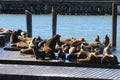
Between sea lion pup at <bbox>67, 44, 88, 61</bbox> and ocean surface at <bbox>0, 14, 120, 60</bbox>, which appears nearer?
sea lion pup at <bbox>67, 44, 88, 61</bbox>

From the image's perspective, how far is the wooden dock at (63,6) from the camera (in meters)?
86.6

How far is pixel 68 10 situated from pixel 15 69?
237 ft

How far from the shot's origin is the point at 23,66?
16.0m

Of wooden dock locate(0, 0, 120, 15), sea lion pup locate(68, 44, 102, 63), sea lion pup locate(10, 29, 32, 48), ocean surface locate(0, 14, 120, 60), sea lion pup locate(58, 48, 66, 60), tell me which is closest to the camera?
sea lion pup locate(68, 44, 102, 63)

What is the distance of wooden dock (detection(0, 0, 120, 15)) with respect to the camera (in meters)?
86.6

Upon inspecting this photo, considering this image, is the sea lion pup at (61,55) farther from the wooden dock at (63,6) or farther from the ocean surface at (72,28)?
the wooden dock at (63,6)

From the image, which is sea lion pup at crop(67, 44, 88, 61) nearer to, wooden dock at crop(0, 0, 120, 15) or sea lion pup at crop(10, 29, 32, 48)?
sea lion pup at crop(10, 29, 32, 48)

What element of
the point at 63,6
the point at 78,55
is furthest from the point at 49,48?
the point at 63,6

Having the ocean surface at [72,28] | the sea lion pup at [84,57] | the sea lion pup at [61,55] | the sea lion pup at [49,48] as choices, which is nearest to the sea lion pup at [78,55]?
the sea lion pup at [84,57]

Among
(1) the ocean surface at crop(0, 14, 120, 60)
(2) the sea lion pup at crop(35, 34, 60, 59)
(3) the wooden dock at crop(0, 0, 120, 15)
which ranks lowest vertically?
(1) the ocean surface at crop(0, 14, 120, 60)

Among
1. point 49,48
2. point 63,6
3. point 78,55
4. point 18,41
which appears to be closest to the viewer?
point 78,55

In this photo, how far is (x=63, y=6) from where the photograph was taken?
87.5m

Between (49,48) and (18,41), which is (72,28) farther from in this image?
(49,48)

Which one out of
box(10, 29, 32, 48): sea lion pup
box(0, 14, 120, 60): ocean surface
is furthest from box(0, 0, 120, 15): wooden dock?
box(10, 29, 32, 48): sea lion pup
